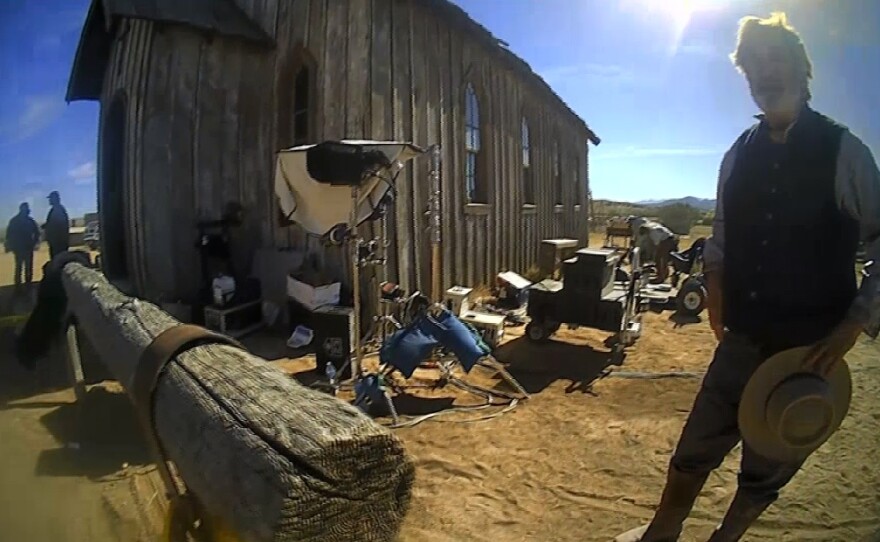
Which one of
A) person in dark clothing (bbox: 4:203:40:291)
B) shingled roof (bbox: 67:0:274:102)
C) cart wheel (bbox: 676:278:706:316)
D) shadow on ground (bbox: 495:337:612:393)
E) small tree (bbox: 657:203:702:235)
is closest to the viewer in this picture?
person in dark clothing (bbox: 4:203:40:291)

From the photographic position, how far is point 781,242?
96 cm

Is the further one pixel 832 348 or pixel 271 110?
pixel 271 110

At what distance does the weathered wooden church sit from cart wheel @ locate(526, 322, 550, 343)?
4.55 feet

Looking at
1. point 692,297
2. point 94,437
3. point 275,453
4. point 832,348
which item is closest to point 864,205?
point 832,348

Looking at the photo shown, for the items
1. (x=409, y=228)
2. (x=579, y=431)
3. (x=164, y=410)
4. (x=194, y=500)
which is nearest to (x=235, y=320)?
(x=164, y=410)

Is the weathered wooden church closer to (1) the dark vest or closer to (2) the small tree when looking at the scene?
(2) the small tree

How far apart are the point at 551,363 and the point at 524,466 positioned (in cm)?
155

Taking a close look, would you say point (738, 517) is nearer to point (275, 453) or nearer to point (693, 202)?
point (693, 202)

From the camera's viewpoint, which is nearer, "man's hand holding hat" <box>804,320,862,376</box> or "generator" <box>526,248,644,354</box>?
"man's hand holding hat" <box>804,320,862,376</box>

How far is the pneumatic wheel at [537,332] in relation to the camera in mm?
3622

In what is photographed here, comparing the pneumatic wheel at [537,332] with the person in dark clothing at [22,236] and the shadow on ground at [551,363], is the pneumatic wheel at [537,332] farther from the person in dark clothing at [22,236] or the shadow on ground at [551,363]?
the person in dark clothing at [22,236]

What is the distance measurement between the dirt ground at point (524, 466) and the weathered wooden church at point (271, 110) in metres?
0.35

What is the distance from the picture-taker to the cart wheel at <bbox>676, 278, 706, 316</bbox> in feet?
5.17

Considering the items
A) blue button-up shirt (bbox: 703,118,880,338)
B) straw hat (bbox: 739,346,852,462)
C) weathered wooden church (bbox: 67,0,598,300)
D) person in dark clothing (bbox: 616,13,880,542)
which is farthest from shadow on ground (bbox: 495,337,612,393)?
blue button-up shirt (bbox: 703,118,880,338)
